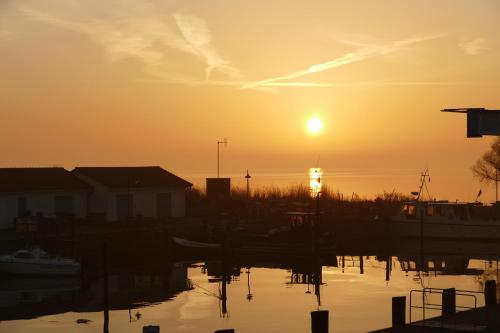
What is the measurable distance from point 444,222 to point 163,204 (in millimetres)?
20929

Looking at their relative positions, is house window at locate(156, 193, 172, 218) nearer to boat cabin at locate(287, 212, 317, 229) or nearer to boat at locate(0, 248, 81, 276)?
boat cabin at locate(287, 212, 317, 229)

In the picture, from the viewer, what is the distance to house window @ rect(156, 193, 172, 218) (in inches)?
2539

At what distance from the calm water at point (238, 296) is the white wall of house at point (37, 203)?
11.8m

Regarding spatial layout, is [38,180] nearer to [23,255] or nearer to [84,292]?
[23,255]

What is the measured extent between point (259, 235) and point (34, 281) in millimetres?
17120

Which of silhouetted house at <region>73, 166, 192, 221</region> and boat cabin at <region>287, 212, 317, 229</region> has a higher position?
silhouetted house at <region>73, 166, 192, 221</region>

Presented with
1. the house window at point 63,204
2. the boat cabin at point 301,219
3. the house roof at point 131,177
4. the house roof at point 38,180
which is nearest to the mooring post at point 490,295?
the boat cabin at point 301,219

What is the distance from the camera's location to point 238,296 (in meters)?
36.7

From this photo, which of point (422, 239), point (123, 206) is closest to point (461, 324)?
point (422, 239)

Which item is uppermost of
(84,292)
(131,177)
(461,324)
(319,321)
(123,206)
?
(131,177)

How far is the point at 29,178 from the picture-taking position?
59.1 metres

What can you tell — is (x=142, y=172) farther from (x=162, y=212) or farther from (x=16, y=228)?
(x=16, y=228)

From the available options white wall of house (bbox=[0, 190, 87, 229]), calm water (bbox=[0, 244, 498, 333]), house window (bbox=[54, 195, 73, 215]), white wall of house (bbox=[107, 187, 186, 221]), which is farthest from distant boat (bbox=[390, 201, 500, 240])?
house window (bbox=[54, 195, 73, 215])

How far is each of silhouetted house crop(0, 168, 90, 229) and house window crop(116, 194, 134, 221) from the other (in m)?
2.34
